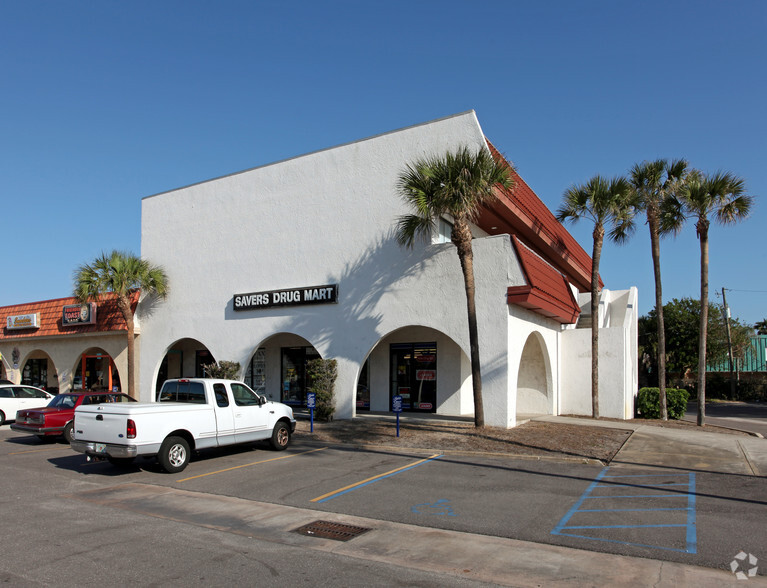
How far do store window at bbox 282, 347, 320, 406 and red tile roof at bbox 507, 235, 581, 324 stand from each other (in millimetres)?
10104

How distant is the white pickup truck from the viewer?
10.9 metres

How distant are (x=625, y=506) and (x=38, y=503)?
9.21m

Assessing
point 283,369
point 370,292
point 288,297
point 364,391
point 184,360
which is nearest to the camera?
point 370,292

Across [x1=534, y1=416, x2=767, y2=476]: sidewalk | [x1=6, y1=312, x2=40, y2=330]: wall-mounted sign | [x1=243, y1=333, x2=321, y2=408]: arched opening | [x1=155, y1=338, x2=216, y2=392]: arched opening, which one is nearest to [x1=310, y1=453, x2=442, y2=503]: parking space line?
[x1=534, y1=416, x2=767, y2=476]: sidewalk

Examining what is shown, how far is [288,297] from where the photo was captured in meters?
20.9

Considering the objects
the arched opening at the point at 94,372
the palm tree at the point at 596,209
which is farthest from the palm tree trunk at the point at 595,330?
the arched opening at the point at 94,372

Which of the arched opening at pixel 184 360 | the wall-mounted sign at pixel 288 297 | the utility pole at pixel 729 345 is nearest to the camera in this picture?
the wall-mounted sign at pixel 288 297

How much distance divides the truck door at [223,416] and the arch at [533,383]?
12.7 m

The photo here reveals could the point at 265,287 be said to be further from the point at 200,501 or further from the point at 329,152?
the point at 200,501

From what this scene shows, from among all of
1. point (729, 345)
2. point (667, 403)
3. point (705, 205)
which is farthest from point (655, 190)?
point (729, 345)

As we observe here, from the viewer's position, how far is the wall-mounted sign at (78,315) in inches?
1059

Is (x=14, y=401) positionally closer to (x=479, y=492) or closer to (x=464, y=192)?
(x=464, y=192)

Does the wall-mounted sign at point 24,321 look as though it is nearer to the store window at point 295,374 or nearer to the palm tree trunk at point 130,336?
the palm tree trunk at point 130,336

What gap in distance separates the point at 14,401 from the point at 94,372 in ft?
33.8
